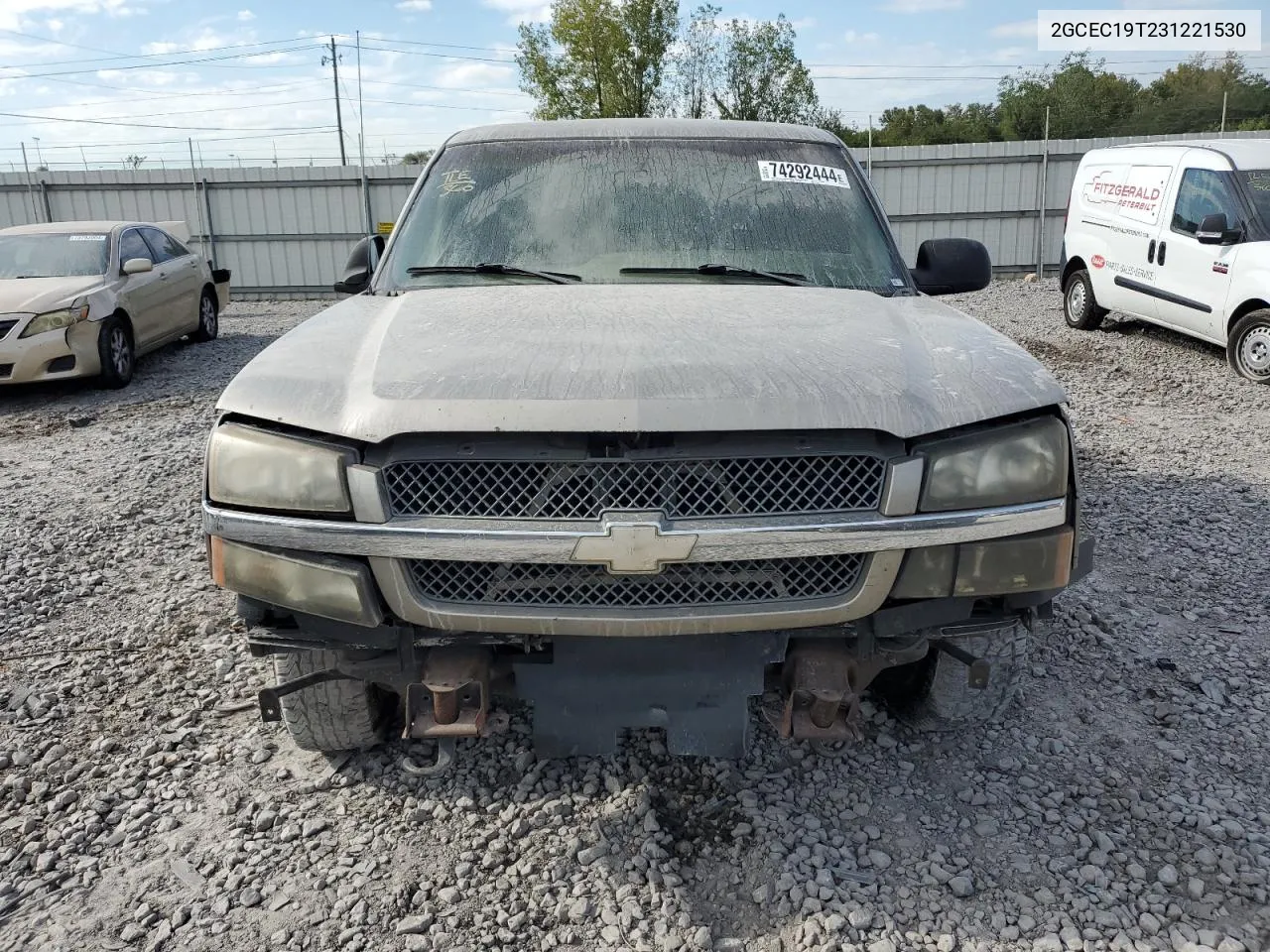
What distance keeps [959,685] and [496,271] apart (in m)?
1.92

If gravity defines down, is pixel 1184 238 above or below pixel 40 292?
above

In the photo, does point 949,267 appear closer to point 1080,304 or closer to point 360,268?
point 360,268

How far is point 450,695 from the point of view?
2.37m

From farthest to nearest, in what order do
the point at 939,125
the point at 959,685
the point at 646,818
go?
1. the point at 939,125
2. the point at 959,685
3. the point at 646,818

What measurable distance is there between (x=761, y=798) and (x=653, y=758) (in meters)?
0.36

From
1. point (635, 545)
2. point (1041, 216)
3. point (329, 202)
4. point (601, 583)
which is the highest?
point (329, 202)

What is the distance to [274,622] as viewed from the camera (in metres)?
2.37

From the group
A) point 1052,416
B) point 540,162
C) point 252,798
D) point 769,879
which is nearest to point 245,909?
point 252,798

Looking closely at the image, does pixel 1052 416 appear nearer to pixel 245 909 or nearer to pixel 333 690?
pixel 333 690

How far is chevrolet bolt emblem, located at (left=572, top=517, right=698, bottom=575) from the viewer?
80.4 inches

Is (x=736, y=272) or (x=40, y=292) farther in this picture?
(x=40, y=292)

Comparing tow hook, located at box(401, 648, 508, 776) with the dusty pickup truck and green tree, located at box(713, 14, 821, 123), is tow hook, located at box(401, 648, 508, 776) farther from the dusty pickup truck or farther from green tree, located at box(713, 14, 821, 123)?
green tree, located at box(713, 14, 821, 123)

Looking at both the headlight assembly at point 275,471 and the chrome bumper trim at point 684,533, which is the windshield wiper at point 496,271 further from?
the chrome bumper trim at point 684,533

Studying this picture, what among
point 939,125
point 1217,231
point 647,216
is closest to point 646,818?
point 647,216
